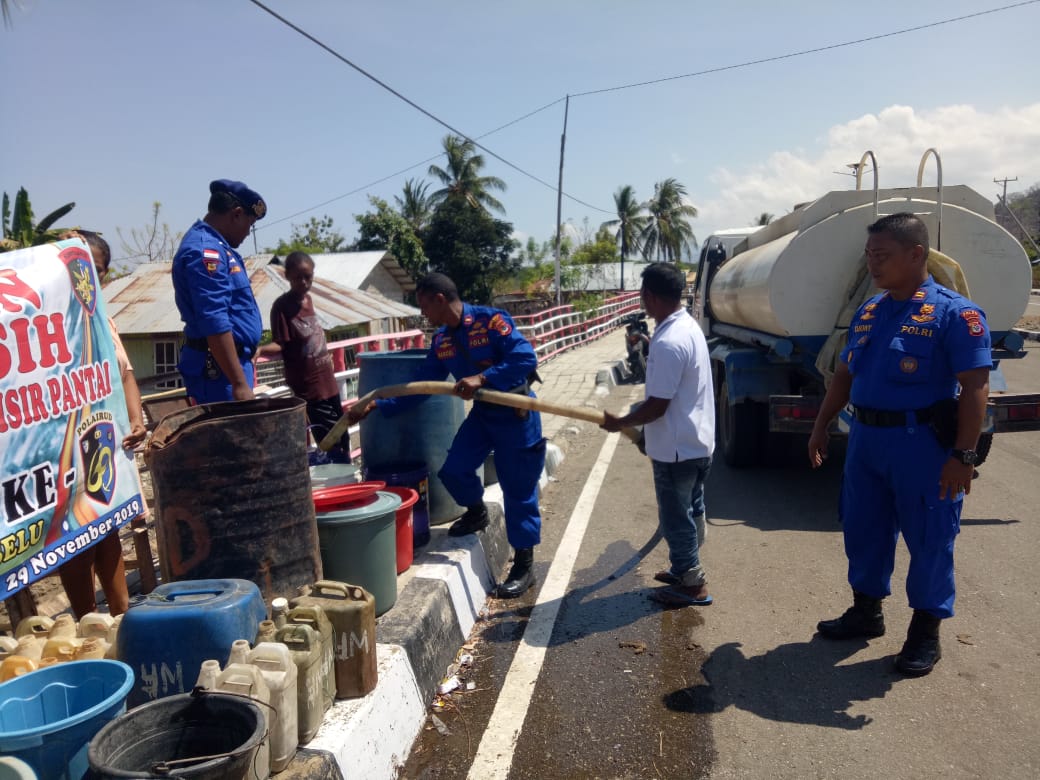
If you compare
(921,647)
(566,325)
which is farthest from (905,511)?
(566,325)

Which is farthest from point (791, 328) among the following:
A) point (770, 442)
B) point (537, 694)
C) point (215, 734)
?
point (215, 734)

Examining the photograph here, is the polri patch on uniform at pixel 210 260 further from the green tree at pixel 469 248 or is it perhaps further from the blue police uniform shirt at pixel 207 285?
the green tree at pixel 469 248

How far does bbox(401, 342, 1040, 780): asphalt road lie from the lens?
2.90 meters

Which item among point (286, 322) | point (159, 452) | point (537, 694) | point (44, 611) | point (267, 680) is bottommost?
point (537, 694)

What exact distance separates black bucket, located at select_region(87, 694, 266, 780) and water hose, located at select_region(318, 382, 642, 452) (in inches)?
89.0

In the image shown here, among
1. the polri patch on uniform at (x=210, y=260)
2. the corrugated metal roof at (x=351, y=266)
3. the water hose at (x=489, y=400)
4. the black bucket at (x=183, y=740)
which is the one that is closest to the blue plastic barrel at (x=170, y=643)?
the black bucket at (x=183, y=740)

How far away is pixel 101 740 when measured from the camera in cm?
198

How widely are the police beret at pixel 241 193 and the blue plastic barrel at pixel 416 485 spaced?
5.30 ft

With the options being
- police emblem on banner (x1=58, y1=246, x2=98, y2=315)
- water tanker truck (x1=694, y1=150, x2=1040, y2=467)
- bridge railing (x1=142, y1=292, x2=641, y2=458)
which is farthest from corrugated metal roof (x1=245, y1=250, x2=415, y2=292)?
police emblem on banner (x1=58, y1=246, x2=98, y2=315)

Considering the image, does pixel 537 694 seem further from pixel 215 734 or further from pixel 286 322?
pixel 286 322

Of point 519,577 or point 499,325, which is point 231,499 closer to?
point 499,325

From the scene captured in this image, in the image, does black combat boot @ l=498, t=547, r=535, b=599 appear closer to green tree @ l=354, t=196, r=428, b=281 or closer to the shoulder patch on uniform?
the shoulder patch on uniform

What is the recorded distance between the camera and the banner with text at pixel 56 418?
8.39 ft

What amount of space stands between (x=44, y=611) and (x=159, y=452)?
152 centimetres
